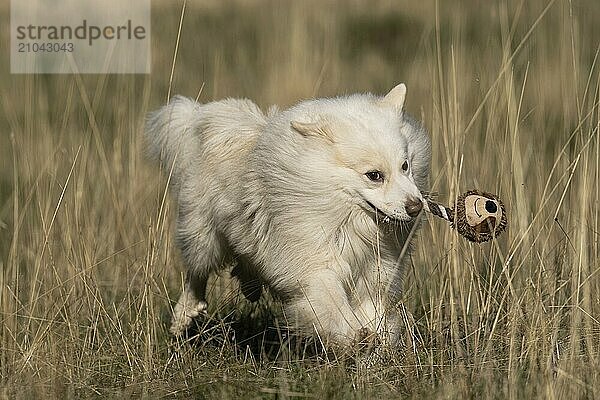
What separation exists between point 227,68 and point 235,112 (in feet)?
20.9

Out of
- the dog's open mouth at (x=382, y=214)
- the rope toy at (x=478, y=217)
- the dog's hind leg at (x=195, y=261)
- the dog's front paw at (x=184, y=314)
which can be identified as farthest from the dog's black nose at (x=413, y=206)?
the dog's front paw at (x=184, y=314)

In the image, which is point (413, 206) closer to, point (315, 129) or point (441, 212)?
point (441, 212)

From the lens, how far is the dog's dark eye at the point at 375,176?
4834 millimetres

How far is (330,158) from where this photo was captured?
4.95 meters

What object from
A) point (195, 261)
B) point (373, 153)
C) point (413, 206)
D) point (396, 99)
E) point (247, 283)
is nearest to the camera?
point (413, 206)

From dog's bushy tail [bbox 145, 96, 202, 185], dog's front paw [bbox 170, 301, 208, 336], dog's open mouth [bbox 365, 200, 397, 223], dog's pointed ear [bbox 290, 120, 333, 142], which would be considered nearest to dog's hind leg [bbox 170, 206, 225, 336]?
dog's front paw [bbox 170, 301, 208, 336]

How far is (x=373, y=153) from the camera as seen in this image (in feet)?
15.9

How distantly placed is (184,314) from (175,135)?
96cm

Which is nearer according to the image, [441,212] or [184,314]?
[441,212]

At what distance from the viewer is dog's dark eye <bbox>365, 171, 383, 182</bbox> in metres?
4.83

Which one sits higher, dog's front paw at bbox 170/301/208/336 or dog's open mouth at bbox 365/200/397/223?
dog's open mouth at bbox 365/200/397/223

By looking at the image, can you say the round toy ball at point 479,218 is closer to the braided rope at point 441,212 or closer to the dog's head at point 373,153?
the braided rope at point 441,212

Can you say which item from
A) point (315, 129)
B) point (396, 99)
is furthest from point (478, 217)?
point (315, 129)

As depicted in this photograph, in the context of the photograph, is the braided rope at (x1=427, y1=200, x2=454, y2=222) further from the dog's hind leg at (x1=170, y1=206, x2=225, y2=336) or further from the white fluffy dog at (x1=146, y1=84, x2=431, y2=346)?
the dog's hind leg at (x1=170, y1=206, x2=225, y2=336)
